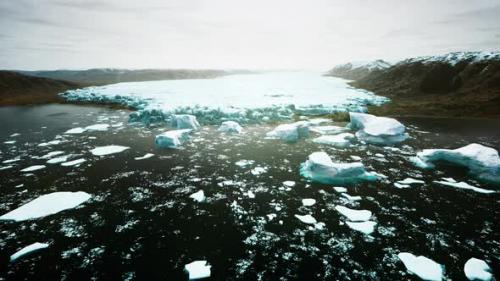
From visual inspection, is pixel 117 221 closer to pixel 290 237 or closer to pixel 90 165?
pixel 290 237

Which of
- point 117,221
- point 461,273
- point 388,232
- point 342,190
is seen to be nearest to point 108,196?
point 117,221

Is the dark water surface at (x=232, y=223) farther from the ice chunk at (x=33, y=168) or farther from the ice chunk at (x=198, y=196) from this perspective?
the ice chunk at (x=33, y=168)

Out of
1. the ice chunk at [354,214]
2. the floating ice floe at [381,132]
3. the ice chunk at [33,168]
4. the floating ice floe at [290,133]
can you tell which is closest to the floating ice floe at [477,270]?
the ice chunk at [354,214]

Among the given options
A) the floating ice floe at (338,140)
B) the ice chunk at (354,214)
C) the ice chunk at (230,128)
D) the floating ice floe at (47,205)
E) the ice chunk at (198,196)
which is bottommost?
the ice chunk at (354,214)

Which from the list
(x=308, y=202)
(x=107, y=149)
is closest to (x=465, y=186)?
(x=308, y=202)

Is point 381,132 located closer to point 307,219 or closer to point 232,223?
point 307,219

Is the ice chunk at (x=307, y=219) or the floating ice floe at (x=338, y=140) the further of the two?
the floating ice floe at (x=338, y=140)
